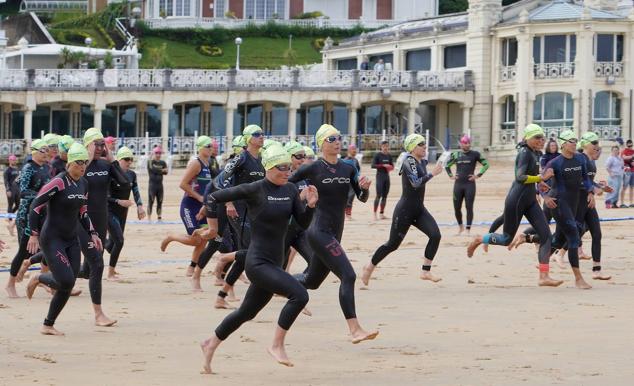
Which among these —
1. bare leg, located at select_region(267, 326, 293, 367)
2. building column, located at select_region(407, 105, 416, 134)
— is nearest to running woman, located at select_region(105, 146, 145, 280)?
bare leg, located at select_region(267, 326, 293, 367)

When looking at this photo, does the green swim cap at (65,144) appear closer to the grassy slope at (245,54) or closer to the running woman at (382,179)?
the running woman at (382,179)

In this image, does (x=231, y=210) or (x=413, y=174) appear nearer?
(x=231, y=210)

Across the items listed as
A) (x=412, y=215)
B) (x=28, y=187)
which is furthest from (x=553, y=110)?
(x=28, y=187)

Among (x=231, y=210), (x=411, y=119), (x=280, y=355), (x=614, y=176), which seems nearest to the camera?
(x=280, y=355)

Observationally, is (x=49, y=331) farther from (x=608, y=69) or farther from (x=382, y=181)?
(x=608, y=69)

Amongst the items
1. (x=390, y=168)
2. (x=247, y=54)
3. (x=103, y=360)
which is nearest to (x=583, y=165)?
(x=103, y=360)

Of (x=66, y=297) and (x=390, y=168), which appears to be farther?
(x=390, y=168)

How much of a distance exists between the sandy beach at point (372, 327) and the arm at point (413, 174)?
1239 millimetres

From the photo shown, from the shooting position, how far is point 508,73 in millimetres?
54469

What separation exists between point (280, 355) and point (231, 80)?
43.0m

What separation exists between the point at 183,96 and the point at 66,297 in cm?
4084

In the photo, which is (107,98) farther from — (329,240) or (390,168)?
(329,240)

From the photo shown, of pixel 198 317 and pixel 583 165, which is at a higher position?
pixel 583 165

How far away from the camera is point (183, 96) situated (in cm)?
5359
